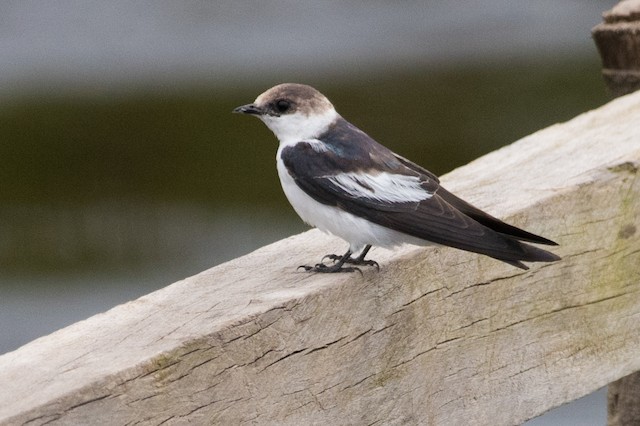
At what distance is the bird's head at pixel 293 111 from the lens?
125 inches

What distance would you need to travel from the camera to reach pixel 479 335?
2.46 metres

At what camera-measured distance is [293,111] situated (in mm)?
3215

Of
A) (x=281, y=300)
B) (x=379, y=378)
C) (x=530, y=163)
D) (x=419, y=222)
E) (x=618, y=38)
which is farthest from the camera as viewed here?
(x=618, y=38)

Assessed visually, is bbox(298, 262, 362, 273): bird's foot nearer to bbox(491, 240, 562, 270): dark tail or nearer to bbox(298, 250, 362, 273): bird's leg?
bbox(298, 250, 362, 273): bird's leg

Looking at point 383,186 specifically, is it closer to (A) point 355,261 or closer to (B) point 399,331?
(A) point 355,261

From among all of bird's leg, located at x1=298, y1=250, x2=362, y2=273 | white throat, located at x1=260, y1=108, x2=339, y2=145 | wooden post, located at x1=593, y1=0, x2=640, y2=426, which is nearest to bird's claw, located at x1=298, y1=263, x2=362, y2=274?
bird's leg, located at x1=298, y1=250, x2=362, y2=273

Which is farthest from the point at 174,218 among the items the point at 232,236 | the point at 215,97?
the point at 215,97

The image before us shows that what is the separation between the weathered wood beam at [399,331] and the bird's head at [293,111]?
1.16ft

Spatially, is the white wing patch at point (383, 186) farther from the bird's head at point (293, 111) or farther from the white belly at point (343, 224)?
the bird's head at point (293, 111)

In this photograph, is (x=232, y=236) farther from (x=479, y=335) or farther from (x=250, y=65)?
(x=479, y=335)

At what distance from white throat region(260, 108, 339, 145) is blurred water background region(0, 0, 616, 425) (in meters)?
2.56

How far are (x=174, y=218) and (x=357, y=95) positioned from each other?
3.66ft

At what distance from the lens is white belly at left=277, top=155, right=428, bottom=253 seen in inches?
106

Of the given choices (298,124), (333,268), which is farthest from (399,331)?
(298,124)
